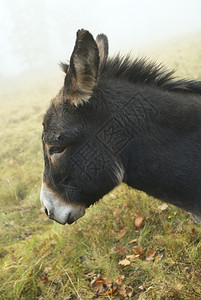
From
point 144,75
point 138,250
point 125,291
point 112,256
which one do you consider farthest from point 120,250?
point 144,75

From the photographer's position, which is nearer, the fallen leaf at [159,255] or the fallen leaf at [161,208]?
the fallen leaf at [159,255]

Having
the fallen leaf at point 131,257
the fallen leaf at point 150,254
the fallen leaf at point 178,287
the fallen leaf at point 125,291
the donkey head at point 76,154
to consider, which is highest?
the donkey head at point 76,154

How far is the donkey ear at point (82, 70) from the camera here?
179 cm

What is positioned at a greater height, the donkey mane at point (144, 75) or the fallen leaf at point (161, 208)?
the donkey mane at point (144, 75)

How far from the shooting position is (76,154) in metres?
2.23

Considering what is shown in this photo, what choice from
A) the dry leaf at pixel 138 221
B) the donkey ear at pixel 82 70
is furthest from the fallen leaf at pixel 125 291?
the donkey ear at pixel 82 70

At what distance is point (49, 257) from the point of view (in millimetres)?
3738

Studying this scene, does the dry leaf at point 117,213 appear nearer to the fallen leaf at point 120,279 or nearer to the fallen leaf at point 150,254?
the fallen leaf at point 150,254

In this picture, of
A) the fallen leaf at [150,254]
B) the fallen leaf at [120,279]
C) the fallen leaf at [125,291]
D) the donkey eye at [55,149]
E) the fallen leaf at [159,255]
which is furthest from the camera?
the fallen leaf at [150,254]

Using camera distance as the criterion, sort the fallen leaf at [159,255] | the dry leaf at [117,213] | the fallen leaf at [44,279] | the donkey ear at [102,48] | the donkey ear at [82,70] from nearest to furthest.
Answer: the donkey ear at [82,70], the donkey ear at [102,48], the fallen leaf at [159,255], the fallen leaf at [44,279], the dry leaf at [117,213]

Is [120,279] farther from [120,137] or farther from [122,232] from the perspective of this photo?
[120,137]

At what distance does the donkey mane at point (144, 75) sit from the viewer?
7.57ft

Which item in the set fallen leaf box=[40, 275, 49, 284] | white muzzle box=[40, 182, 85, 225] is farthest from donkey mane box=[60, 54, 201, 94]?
fallen leaf box=[40, 275, 49, 284]

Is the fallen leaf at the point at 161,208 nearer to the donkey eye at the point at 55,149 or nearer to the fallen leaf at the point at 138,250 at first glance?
the fallen leaf at the point at 138,250
